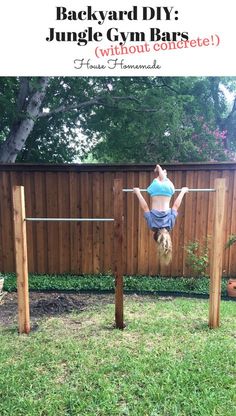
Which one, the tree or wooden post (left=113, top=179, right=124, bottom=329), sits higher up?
the tree

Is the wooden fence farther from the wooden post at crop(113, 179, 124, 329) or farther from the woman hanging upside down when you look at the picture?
the woman hanging upside down

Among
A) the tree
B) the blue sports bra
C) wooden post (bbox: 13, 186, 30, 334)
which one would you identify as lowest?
Answer: wooden post (bbox: 13, 186, 30, 334)

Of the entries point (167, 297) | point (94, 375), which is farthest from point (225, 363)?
point (167, 297)

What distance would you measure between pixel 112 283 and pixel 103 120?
545 cm

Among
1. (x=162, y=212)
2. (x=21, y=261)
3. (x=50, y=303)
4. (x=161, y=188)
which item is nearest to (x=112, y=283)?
(x=50, y=303)

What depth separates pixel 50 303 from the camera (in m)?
4.12

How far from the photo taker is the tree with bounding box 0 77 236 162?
21.9 ft

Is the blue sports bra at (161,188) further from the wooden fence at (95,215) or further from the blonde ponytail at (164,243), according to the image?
the wooden fence at (95,215)

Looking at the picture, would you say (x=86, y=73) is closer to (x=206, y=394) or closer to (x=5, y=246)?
(x=5, y=246)

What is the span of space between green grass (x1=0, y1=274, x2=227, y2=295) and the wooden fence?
7.8 inches

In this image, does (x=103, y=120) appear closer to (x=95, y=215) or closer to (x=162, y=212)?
(x=95, y=215)

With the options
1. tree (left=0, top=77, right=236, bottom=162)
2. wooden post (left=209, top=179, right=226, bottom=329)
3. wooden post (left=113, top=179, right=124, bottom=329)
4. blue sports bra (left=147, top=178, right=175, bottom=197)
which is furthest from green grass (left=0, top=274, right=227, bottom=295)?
tree (left=0, top=77, right=236, bottom=162)

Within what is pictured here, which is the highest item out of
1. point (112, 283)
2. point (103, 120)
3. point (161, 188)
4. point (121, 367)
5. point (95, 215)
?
point (103, 120)

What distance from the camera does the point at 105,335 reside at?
10.7ft
